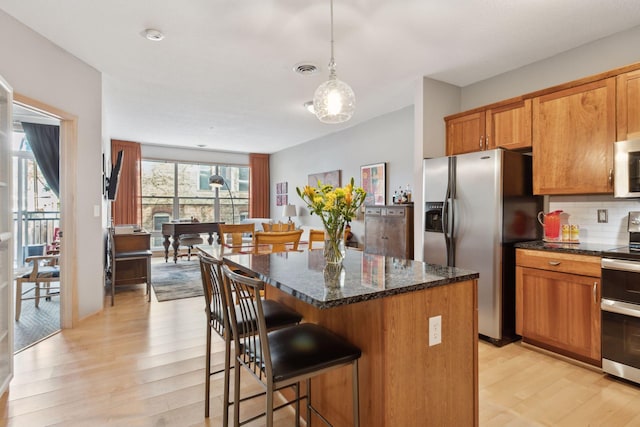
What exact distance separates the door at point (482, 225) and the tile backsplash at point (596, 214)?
784 millimetres

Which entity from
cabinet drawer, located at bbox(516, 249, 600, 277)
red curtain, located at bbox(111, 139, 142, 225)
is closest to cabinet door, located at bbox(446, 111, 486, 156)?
cabinet drawer, located at bbox(516, 249, 600, 277)

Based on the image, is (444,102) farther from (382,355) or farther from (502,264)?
(382,355)

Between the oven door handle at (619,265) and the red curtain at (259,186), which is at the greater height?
the red curtain at (259,186)

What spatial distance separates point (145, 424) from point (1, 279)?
1428mm

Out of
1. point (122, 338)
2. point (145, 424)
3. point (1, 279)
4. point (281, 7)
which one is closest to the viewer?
point (145, 424)

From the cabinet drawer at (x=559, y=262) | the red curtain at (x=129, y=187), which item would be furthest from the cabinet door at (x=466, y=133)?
the red curtain at (x=129, y=187)

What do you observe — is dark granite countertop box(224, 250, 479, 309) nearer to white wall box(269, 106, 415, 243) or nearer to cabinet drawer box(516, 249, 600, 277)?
cabinet drawer box(516, 249, 600, 277)

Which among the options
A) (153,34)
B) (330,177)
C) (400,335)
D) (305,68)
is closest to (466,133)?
(305,68)

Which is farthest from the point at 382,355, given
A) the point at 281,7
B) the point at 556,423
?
the point at 281,7

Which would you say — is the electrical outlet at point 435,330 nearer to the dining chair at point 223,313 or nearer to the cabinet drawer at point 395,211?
the dining chair at point 223,313

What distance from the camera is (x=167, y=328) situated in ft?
11.1

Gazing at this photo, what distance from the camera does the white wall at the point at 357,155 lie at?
4.98 meters

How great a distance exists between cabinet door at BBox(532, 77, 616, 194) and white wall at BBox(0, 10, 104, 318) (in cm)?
437

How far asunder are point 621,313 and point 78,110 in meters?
4.91
